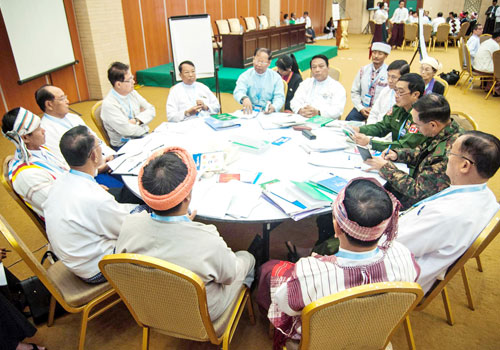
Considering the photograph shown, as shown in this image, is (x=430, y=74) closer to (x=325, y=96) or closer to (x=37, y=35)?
(x=325, y=96)

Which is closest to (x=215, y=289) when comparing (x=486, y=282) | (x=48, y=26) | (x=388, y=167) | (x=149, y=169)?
(x=149, y=169)

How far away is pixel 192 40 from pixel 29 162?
187 inches

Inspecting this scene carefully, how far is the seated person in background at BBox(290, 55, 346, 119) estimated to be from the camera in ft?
12.0

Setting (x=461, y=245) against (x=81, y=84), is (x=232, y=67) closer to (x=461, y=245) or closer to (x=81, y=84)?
(x=81, y=84)

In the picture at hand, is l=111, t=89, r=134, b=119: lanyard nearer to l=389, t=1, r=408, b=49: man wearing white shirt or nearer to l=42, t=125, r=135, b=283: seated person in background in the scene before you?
l=42, t=125, r=135, b=283: seated person in background

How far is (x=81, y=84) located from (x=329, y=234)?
6.15 metres

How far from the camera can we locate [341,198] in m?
1.20

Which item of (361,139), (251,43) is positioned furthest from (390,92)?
(251,43)

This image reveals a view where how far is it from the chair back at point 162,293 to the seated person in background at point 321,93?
2639 millimetres

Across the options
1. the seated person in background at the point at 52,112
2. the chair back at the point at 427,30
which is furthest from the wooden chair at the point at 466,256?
the chair back at the point at 427,30

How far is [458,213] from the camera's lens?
157 cm

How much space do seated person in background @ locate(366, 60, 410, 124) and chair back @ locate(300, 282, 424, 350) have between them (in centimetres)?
233

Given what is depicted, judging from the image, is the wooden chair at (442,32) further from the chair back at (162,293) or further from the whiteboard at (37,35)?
the chair back at (162,293)

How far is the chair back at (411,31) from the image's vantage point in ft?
40.0
